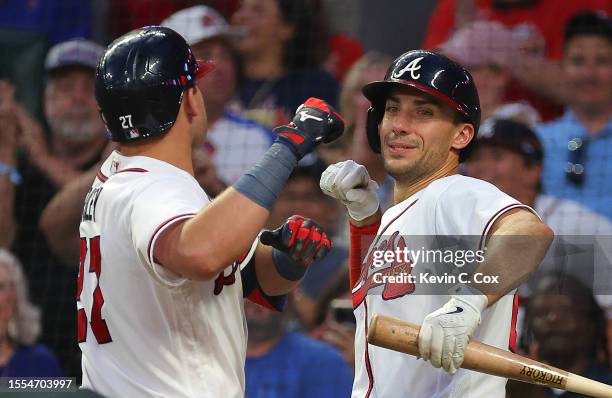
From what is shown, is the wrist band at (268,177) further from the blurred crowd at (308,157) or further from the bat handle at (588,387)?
the blurred crowd at (308,157)

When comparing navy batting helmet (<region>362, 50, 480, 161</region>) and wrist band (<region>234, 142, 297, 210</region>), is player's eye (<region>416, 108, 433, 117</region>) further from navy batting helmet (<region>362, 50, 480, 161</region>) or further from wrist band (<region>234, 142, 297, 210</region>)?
wrist band (<region>234, 142, 297, 210</region>)

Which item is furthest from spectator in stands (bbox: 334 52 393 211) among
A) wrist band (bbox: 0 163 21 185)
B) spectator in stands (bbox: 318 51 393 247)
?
wrist band (bbox: 0 163 21 185)

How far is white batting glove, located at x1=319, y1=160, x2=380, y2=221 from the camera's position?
2.80 meters

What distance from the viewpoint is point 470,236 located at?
2.33 m

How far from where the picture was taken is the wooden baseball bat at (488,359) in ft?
7.16

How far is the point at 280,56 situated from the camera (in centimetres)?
533

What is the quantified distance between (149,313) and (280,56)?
10.3 feet

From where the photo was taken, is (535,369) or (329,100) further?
(329,100)

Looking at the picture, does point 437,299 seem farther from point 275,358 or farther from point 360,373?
point 275,358

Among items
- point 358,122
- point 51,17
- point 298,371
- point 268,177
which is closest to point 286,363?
point 298,371

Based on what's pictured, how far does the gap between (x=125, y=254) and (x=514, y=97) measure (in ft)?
9.34

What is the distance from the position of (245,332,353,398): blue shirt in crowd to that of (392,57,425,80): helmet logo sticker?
1.96 metres

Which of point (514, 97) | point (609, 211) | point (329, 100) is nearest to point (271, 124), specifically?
point (329, 100)

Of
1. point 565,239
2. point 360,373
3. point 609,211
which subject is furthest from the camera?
point 609,211
